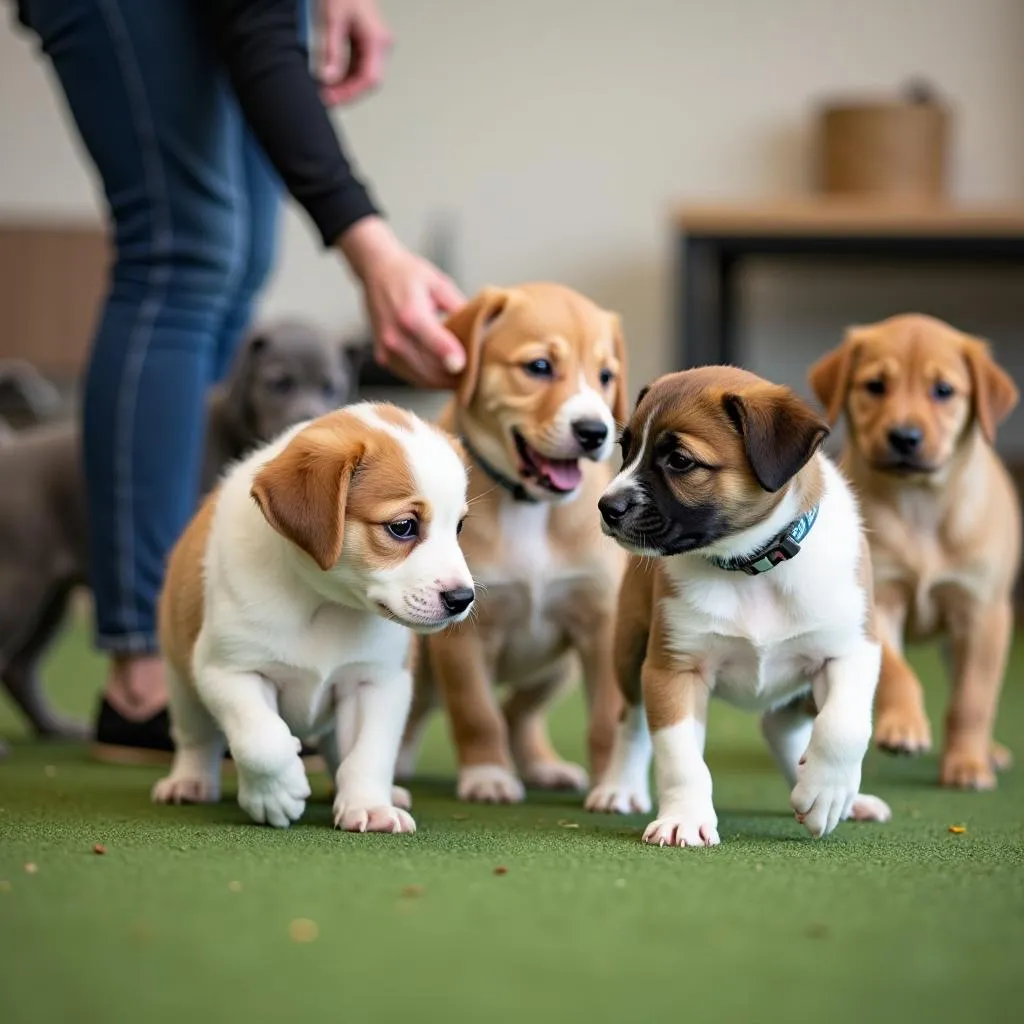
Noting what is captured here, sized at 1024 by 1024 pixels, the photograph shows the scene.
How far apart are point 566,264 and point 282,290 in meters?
1.40

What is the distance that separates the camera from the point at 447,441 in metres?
2.45

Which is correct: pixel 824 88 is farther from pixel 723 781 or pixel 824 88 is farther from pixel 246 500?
pixel 246 500

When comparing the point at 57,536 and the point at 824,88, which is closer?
the point at 57,536

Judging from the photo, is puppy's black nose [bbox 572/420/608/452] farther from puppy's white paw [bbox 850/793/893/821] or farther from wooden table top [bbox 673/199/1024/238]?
wooden table top [bbox 673/199/1024/238]

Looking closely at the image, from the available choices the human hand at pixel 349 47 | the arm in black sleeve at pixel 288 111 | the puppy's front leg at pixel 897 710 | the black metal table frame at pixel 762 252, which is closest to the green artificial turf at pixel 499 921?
the puppy's front leg at pixel 897 710

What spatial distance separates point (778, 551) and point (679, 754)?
0.31 metres

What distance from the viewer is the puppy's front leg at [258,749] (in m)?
2.29

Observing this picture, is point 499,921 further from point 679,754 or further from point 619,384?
point 619,384

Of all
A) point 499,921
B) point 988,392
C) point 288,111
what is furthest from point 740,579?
point 288,111

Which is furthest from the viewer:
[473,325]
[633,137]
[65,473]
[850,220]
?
[633,137]

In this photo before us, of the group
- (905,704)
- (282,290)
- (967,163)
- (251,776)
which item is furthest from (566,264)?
(251,776)

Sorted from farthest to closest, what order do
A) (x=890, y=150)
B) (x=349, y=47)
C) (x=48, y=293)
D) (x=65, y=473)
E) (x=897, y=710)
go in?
(x=48, y=293) < (x=890, y=150) < (x=349, y=47) < (x=65, y=473) < (x=897, y=710)

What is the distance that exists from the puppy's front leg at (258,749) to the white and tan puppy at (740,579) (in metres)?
0.49

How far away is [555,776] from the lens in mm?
3125
